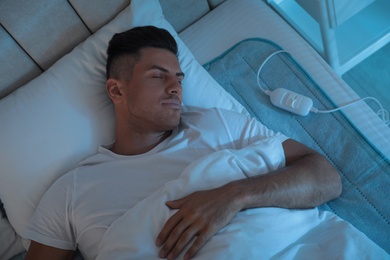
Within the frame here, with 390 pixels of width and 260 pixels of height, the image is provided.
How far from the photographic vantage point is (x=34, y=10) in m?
1.04

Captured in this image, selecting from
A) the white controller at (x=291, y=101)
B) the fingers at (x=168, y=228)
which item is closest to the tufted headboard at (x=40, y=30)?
the white controller at (x=291, y=101)

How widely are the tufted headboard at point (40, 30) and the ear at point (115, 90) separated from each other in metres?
0.26

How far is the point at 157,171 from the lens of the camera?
2.99 feet

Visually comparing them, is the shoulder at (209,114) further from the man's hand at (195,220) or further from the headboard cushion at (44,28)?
the headboard cushion at (44,28)

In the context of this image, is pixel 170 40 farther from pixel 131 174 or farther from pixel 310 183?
pixel 310 183

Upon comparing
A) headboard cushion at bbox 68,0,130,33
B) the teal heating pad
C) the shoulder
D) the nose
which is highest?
headboard cushion at bbox 68,0,130,33

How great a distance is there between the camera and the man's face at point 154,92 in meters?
0.97

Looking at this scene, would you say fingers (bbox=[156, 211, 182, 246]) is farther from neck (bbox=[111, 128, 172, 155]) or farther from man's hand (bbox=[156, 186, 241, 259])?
neck (bbox=[111, 128, 172, 155])

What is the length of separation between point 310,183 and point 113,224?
52cm

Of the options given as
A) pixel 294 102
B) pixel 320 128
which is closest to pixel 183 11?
pixel 294 102

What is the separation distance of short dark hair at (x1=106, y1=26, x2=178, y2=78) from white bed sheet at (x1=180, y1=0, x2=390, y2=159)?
28 cm

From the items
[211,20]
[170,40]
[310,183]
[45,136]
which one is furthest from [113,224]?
[211,20]

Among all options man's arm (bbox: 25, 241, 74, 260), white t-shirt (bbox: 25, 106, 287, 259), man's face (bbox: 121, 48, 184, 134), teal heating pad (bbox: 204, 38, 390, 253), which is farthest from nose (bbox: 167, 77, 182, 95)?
man's arm (bbox: 25, 241, 74, 260)

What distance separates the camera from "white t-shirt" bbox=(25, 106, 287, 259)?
868 millimetres
